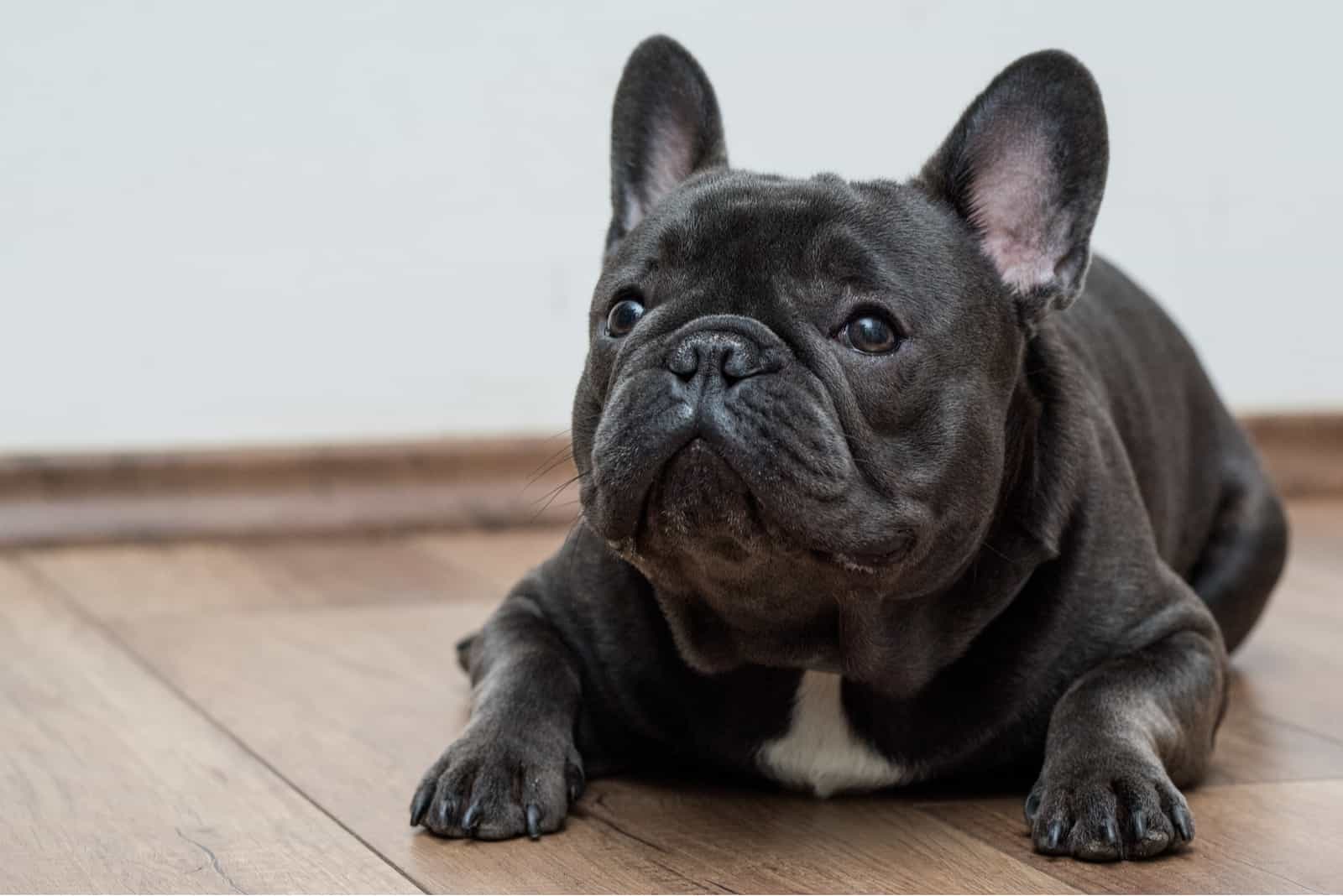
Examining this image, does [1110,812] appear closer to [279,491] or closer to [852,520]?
[852,520]

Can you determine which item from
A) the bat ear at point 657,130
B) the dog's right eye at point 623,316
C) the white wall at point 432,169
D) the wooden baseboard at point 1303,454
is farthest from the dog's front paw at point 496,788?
the wooden baseboard at point 1303,454

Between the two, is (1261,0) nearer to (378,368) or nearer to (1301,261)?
(1301,261)

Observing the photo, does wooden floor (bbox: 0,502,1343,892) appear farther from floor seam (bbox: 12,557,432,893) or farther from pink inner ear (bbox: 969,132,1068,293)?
pink inner ear (bbox: 969,132,1068,293)

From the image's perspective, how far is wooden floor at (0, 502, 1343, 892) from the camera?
200 cm

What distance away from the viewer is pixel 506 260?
441cm

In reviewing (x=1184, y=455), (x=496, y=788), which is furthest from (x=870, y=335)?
(x=1184, y=455)

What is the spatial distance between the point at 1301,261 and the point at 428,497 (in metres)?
2.31

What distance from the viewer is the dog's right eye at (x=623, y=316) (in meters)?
2.21

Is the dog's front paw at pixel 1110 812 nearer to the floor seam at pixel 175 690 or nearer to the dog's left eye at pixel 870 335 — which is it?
the dog's left eye at pixel 870 335

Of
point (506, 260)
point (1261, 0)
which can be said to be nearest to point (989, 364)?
point (506, 260)

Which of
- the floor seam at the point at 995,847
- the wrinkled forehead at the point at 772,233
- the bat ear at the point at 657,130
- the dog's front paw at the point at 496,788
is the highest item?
the bat ear at the point at 657,130

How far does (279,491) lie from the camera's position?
4.32 m

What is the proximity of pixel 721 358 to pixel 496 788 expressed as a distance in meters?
0.56

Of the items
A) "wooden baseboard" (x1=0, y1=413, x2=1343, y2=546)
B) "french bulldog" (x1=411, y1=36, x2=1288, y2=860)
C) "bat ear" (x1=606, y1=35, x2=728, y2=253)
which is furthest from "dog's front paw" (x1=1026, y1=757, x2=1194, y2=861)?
"wooden baseboard" (x1=0, y1=413, x2=1343, y2=546)
